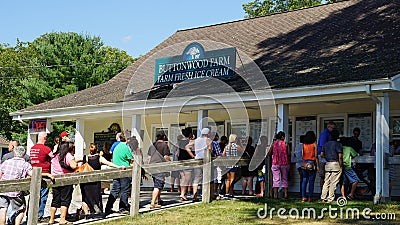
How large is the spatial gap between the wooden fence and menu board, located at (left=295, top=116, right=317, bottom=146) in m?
3.31

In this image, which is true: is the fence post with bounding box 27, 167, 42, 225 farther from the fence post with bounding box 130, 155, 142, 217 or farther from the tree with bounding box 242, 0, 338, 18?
the tree with bounding box 242, 0, 338, 18

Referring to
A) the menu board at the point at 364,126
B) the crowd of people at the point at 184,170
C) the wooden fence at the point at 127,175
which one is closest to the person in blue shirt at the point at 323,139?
the crowd of people at the point at 184,170

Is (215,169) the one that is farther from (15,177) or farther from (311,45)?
(311,45)

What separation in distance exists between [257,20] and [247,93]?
27.6 ft

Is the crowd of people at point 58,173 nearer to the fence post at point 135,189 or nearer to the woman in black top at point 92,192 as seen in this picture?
the woman in black top at point 92,192

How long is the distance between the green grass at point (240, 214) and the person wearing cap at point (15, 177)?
1590 millimetres

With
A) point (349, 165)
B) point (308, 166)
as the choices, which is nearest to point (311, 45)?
point (308, 166)

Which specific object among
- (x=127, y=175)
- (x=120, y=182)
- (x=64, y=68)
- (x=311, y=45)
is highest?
(x=64, y=68)

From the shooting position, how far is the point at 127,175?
1130 cm

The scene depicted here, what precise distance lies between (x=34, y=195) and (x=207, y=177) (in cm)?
406

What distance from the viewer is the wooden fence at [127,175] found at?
9500 mm

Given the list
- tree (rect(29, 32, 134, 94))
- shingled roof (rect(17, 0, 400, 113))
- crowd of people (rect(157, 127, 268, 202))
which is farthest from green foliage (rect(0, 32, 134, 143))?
crowd of people (rect(157, 127, 268, 202))

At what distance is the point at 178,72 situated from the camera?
17672 mm
